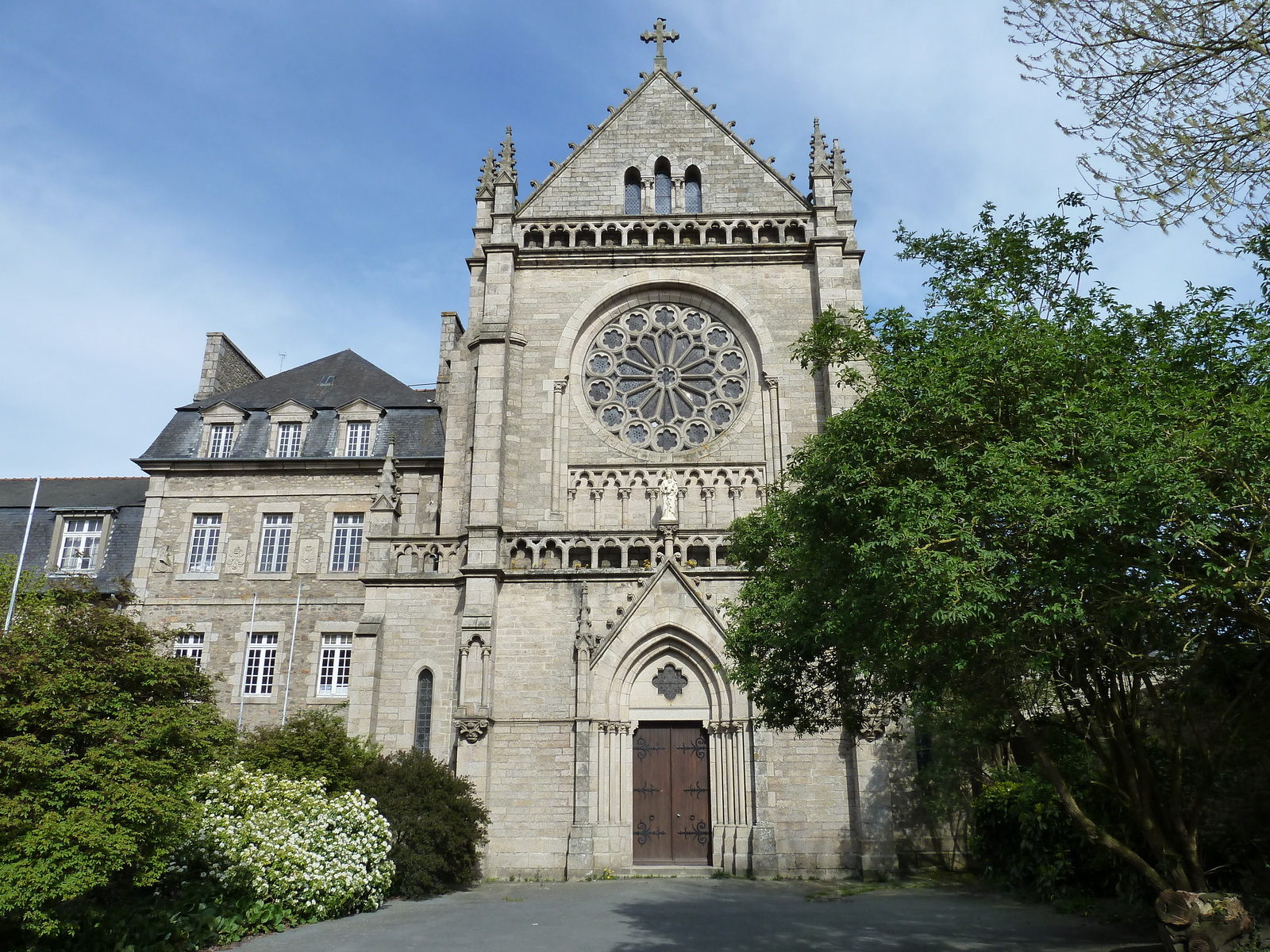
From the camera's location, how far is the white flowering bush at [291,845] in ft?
40.2

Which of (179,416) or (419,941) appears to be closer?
(419,941)

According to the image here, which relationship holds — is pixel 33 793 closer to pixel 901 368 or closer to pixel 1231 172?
pixel 901 368


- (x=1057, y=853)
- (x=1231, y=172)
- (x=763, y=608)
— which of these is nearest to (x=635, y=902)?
(x=763, y=608)

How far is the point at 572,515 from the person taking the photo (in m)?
20.3

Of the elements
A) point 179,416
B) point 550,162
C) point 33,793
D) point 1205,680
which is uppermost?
point 550,162

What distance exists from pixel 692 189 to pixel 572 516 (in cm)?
881

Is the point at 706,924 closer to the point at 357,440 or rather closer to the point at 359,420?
the point at 357,440

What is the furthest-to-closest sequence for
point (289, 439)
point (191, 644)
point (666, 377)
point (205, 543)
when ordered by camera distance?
point (289, 439)
point (205, 543)
point (191, 644)
point (666, 377)

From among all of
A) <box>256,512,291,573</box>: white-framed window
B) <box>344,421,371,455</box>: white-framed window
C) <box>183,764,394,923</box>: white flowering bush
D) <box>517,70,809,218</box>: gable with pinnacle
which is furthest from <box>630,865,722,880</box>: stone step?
<box>517,70,809,218</box>: gable with pinnacle

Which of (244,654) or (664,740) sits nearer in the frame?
(664,740)

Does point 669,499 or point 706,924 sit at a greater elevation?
point 669,499

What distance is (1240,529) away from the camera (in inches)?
305

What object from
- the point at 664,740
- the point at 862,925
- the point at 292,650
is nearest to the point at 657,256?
the point at 664,740

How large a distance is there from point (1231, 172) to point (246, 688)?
21.7 metres
